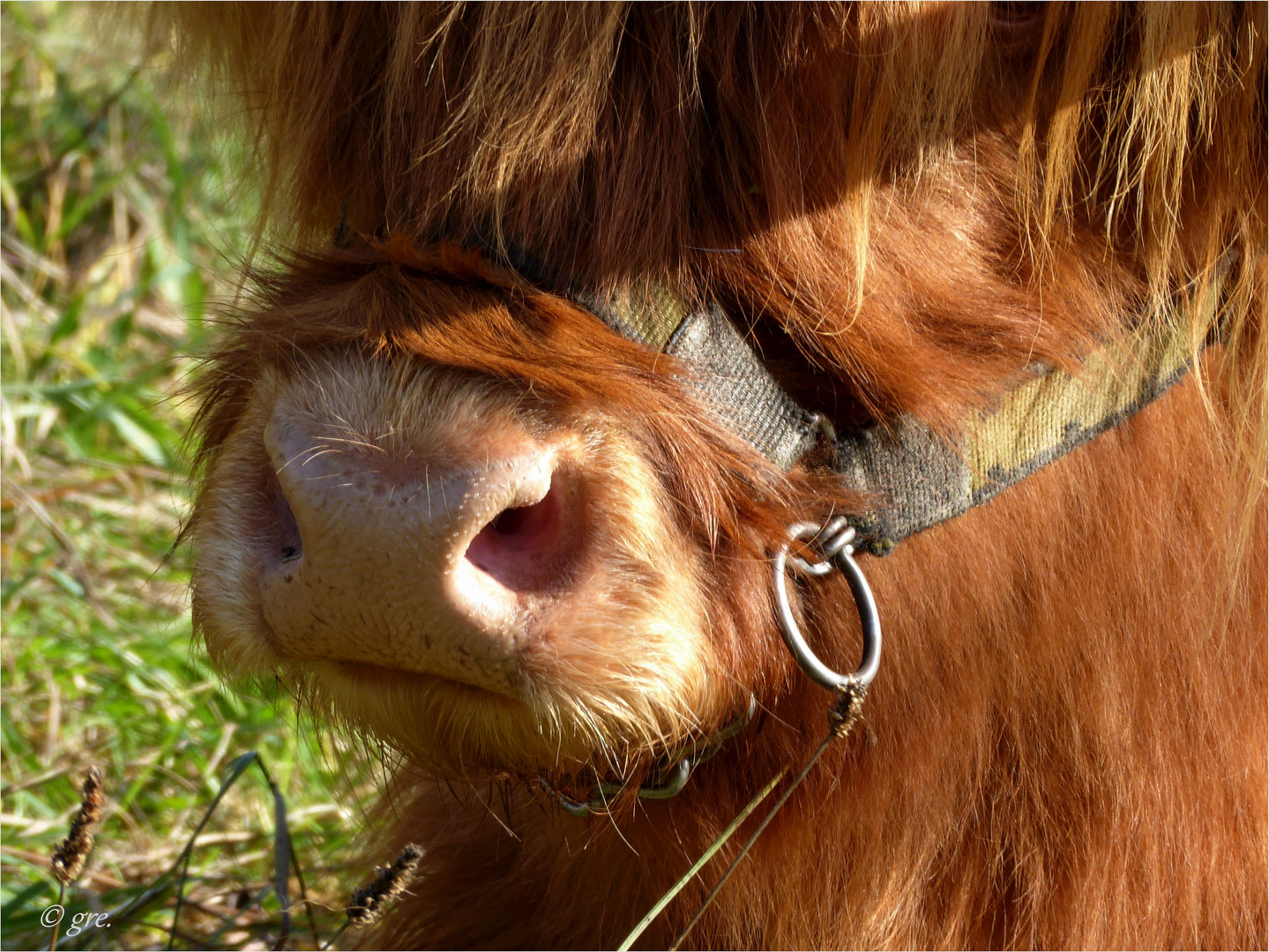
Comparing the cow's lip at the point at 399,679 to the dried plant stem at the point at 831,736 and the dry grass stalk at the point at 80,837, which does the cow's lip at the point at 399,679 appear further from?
the dry grass stalk at the point at 80,837

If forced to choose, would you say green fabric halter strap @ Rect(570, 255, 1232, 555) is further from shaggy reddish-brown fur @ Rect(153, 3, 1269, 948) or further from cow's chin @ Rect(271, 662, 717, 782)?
cow's chin @ Rect(271, 662, 717, 782)

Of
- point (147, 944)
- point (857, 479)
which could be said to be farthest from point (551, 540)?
point (147, 944)

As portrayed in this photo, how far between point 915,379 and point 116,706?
1.72 m

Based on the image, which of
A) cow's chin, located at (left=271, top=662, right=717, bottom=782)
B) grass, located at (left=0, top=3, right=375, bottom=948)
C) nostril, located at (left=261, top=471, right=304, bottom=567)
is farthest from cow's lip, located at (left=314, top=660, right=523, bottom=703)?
grass, located at (left=0, top=3, right=375, bottom=948)

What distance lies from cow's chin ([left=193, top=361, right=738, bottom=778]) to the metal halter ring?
73 millimetres

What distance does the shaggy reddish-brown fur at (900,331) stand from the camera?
49.9 inches

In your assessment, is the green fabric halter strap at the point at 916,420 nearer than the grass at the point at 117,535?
Yes

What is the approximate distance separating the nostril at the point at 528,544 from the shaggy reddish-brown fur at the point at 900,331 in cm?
10

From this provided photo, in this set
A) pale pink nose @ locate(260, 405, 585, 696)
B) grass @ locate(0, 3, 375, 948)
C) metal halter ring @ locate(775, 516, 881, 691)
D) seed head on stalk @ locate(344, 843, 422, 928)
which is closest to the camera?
pale pink nose @ locate(260, 405, 585, 696)

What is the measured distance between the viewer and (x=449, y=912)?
75.5 inches

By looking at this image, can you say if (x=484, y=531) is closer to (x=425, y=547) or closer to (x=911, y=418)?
(x=425, y=547)

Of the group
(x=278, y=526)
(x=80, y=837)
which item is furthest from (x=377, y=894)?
(x=278, y=526)

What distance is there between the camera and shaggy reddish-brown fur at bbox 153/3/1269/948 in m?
1.27

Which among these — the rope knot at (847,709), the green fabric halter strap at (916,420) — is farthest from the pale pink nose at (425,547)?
the rope knot at (847,709)
